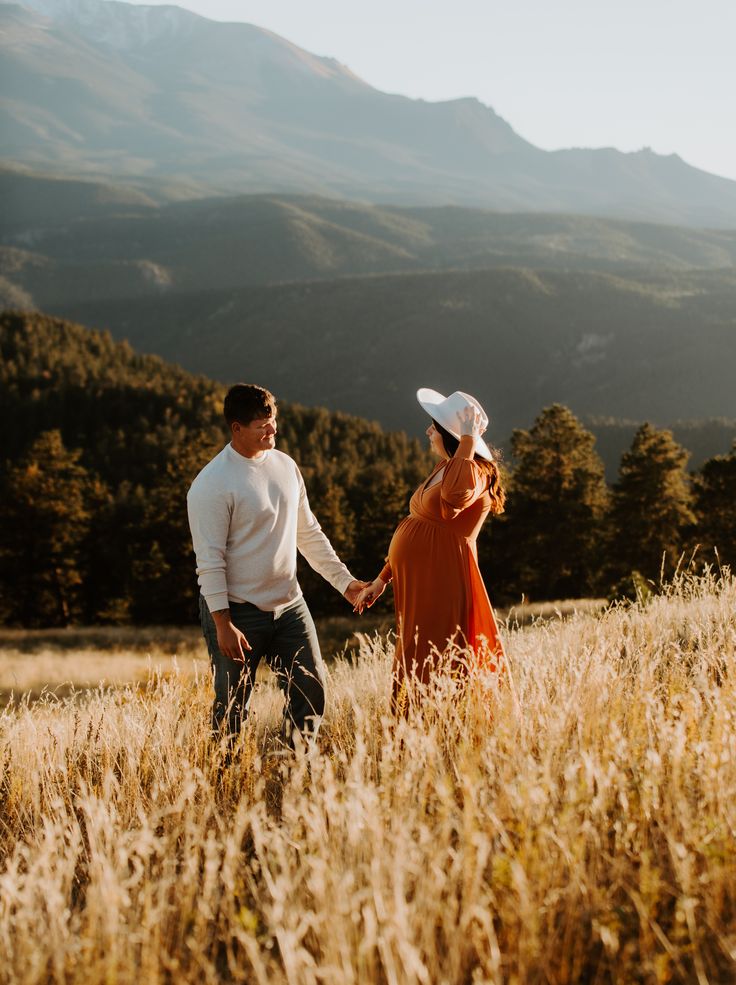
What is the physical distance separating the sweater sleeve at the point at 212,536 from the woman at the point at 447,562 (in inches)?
36.8

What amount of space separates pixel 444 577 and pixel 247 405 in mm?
1340

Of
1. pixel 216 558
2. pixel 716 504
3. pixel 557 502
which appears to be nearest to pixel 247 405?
pixel 216 558

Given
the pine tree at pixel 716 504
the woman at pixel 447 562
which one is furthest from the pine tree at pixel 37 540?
the woman at pixel 447 562

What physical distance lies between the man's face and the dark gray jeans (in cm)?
75

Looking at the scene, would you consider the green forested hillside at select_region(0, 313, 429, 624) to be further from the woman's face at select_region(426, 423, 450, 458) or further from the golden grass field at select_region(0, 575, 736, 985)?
the golden grass field at select_region(0, 575, 736, 985)

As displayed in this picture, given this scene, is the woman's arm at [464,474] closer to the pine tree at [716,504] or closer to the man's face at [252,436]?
the man's face at [252,436]

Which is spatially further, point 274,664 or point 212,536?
point 274,664

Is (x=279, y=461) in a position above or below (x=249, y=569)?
above

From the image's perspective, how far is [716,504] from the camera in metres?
37.2

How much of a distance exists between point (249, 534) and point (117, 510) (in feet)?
192

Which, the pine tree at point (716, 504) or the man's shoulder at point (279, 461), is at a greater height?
the man's shoulder at point (279, 461)

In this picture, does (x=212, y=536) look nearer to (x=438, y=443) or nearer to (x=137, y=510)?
(x=438, y=443)

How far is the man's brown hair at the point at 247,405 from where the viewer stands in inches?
164

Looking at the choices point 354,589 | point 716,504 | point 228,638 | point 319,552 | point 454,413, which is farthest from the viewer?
point 716,504
